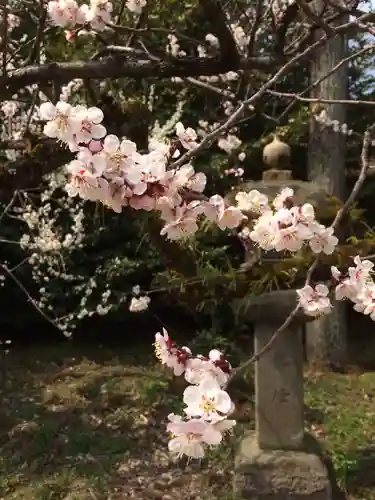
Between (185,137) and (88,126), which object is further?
(185,137)

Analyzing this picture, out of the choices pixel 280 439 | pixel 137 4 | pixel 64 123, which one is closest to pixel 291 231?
pixel 64 123

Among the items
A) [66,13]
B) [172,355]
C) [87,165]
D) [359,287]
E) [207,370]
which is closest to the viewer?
[87,165]

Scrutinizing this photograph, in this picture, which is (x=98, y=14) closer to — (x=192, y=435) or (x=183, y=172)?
(x=183, y=172)

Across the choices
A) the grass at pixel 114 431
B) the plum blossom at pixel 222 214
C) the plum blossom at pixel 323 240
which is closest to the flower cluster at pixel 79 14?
the plum blossom at pixel 222 214

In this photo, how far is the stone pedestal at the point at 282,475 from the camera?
2455 mm

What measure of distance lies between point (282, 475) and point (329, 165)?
2.60 metres

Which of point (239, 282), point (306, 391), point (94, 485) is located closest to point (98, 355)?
point (306, 391)

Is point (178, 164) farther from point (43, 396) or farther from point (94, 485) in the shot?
point (43, 396)

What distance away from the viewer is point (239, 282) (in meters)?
2.43

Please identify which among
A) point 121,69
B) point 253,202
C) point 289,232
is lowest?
point 289,232

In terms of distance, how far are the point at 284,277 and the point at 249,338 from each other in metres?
2.46

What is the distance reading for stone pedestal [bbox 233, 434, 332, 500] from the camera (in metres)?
2.46

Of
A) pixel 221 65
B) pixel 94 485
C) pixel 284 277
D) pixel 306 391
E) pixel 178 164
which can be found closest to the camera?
pixel 178 164

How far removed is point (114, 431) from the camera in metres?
3.46
